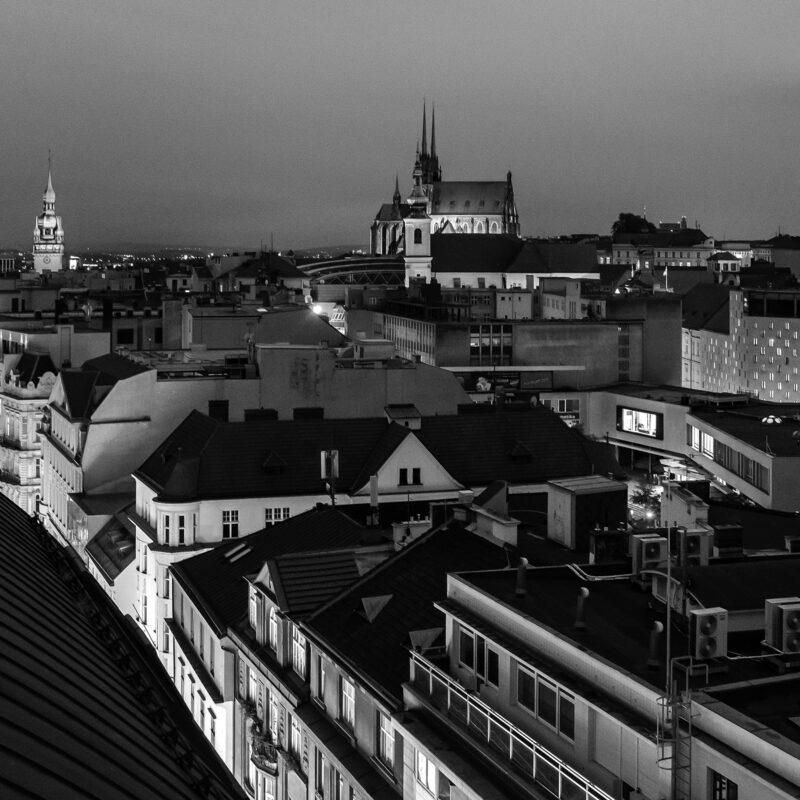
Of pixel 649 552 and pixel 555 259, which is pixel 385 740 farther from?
pixel 555 259

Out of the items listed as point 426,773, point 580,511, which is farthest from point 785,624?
point 580,511

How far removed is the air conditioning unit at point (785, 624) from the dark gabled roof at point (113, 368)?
37.2 meters

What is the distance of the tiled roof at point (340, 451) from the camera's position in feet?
138

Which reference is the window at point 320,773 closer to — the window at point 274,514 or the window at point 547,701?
the window at point 547,701

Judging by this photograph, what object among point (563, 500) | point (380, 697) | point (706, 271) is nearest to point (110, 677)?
point (380, 697)

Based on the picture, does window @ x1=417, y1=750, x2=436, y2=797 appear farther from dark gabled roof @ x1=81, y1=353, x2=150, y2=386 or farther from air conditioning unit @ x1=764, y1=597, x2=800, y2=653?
dark gabled roof @ x1=81, y1=353, x2=150, y2=386

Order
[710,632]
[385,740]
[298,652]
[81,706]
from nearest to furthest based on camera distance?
[81,706], [710,632], [385,740], [298,652]

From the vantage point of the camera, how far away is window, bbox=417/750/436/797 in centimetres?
1945

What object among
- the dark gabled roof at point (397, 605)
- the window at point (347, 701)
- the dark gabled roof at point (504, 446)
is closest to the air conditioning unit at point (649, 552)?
the dark gabled roof at point (397, 605)

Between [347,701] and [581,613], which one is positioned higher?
[581,613]

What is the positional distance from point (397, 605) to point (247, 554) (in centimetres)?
949

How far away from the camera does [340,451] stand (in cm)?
4372

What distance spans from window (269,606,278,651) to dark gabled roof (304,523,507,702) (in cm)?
211

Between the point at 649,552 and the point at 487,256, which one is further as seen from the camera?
the point at 487,256
